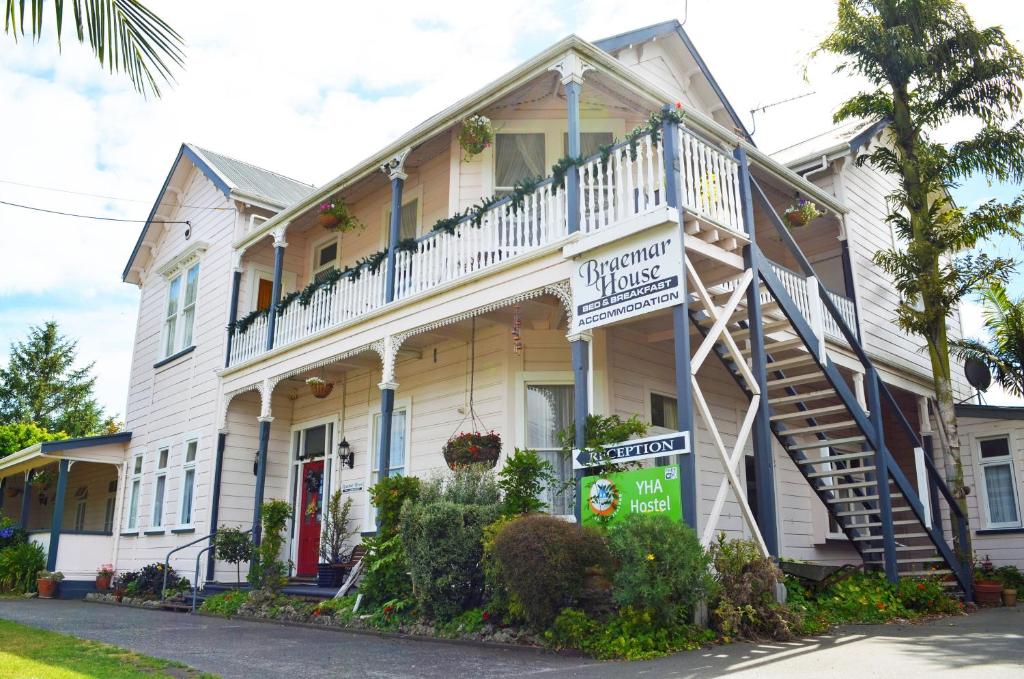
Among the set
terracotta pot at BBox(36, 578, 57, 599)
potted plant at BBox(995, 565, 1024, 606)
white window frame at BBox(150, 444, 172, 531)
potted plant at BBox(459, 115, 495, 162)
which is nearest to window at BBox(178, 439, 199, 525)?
white window frame at BBox(150, 444, 172, 531)

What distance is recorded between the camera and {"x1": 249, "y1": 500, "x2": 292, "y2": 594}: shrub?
12.8 meters

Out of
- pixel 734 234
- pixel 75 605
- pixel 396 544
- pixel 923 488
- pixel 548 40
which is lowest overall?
pixel 75 605

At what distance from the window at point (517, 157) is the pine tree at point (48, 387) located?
121ft

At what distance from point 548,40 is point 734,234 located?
11.3 ft

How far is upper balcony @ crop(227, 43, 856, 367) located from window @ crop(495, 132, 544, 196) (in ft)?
0.06

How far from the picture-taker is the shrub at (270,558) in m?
12.8

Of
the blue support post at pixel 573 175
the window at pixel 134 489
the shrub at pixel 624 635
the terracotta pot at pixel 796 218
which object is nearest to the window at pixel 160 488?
the window at pixel 134 489

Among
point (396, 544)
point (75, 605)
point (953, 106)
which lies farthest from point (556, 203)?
point (75, 605)

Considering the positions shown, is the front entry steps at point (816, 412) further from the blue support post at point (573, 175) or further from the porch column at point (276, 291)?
the porch column at point (276, 291)

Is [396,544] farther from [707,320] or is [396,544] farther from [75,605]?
[75,605]

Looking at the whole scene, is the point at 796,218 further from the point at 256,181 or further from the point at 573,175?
the point at 256,181

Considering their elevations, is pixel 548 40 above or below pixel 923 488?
above

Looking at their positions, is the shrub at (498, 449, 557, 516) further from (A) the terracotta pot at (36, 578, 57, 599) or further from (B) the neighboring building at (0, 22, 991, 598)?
(A) the terracotta pot at (36, 578, 57, 599)

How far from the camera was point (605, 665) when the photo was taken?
6.57 metres
